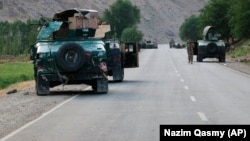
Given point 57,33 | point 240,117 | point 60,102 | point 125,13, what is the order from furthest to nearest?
point 125,13
point 57,33
point 60,102
point 240,117

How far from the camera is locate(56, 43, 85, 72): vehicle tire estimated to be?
2406 centimetres

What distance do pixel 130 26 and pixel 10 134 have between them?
14025 cm

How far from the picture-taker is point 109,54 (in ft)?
99.3

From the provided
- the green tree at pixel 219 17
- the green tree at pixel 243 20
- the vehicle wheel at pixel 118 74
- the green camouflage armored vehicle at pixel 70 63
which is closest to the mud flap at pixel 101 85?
the green camouflage armored vehicle at pixel 70 63

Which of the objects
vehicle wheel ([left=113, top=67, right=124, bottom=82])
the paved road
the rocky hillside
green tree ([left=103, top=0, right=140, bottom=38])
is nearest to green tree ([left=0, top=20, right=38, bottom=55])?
the rocky hillside

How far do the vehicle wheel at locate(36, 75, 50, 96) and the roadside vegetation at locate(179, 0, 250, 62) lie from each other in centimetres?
3705

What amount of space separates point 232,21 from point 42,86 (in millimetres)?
44385

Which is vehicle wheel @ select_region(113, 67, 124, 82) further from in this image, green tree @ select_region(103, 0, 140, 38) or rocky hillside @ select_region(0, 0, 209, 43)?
green tree @ select_region(103, 0, 140, 38)

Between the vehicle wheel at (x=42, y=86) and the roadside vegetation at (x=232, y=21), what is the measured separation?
122 feet

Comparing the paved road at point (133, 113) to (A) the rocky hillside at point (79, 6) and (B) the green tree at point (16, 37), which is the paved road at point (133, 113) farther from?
(A) the rocky hillside at point (79, 6)

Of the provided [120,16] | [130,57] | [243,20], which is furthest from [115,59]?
[120,16]

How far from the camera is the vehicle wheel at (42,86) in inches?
957

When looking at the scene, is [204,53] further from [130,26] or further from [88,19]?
Answer: [130,26]

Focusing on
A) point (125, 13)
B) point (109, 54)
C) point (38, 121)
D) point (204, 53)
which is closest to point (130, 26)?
point (125, 13)
